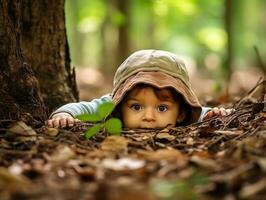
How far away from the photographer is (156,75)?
13.2 feet

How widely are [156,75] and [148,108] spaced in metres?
0.27

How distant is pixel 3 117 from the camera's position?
3.32 meters

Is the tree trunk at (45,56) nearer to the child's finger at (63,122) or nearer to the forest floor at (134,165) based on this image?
the child's finger at (63,122)

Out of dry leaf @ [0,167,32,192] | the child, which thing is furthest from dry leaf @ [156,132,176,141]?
dry leaf @ [0,167,32,192]

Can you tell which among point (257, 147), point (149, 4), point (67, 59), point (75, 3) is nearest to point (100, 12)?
point (75, 3)

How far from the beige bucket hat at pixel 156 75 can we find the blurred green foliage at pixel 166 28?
3367 millimetres

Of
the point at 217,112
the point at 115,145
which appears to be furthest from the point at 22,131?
the point at 217,112

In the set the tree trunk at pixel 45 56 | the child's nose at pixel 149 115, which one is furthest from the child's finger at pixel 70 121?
the child's nose at pixel 149 115

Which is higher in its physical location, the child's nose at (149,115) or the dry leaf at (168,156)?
the dry leaf at (168,156)

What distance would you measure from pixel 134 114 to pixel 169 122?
0.93ft

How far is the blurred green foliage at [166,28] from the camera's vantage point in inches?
462

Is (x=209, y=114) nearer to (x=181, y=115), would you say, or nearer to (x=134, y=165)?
(x=181, y=115)

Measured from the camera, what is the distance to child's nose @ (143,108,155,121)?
153 inches

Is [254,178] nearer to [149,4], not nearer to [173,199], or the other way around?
[173,199]
